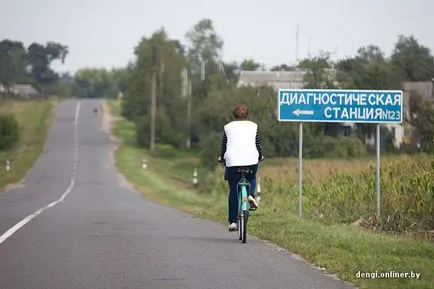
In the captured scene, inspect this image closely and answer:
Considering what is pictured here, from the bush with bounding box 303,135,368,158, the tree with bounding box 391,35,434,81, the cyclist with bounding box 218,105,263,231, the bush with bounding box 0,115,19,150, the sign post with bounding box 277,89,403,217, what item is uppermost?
the tree with bounding box 391,35,434,81

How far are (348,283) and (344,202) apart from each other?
1286 centimetres

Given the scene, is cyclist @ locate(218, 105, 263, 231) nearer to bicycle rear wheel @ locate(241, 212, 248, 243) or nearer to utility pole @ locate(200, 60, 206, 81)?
bicycle rear wheel @ locate(241, 212, 248, 243)

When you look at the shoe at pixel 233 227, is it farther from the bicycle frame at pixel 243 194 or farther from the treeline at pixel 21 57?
the treeline at pixel 21 57

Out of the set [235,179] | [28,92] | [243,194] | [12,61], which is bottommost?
[243,194]

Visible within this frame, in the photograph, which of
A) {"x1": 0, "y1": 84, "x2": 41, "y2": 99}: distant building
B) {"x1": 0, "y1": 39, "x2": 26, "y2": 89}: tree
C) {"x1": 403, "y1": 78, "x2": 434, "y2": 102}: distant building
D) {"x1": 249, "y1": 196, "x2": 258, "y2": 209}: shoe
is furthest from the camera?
{"x1": 0, "y1": 84, "x2": 41, "y2": 99}: distant building

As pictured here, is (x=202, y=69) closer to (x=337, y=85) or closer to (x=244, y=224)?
(x=337, y=85)

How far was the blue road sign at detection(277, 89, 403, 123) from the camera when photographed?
18.1 m

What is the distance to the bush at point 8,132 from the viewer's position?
254 feet

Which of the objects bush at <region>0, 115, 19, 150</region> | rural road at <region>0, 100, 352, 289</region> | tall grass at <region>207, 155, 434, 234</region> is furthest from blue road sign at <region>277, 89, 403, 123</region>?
bush at <region>0, 115, 19, 150</region>

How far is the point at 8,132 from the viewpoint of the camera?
7919 cm

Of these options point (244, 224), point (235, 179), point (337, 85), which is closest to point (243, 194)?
point (235, 179)

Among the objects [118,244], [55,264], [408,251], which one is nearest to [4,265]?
[55,264]

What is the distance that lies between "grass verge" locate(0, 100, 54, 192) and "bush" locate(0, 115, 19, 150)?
787 mm

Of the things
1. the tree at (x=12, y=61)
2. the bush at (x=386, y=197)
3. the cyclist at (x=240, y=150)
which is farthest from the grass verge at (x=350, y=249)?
the tree at (x=12, y=61)
